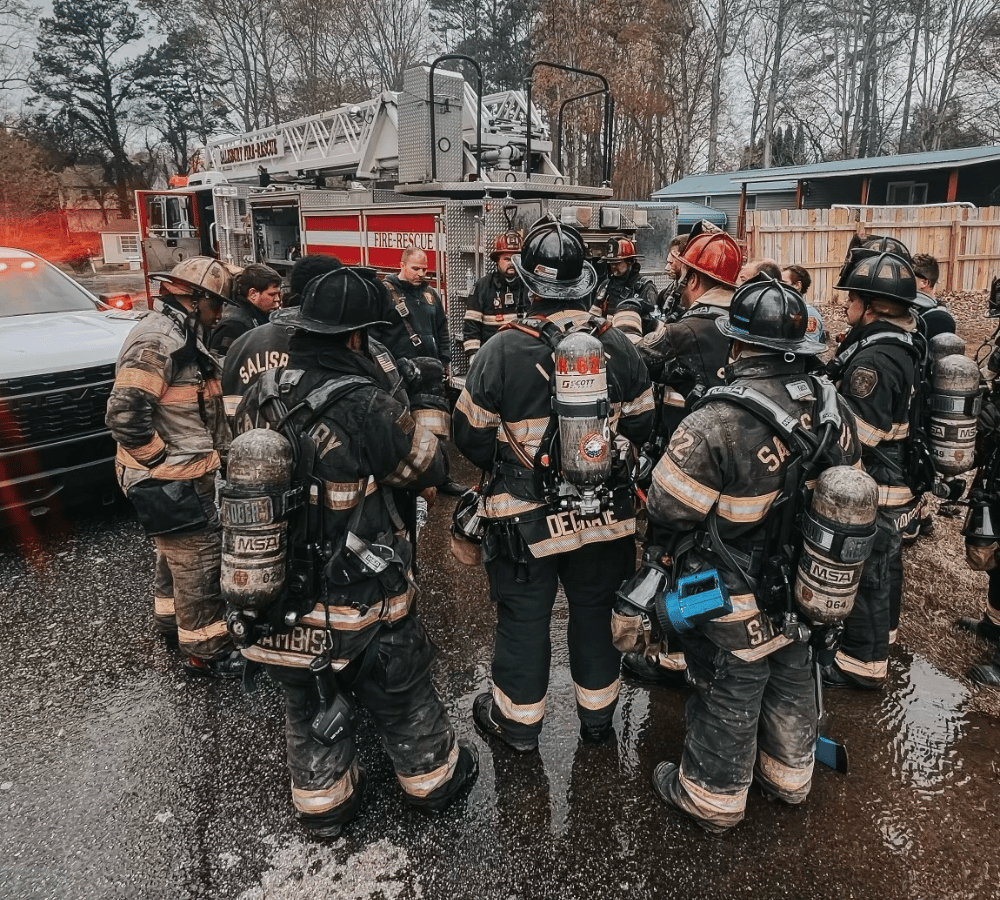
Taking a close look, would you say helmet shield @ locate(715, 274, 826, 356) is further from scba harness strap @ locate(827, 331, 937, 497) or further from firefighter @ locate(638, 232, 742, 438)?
firefighter @ locate(638, 232, 742, 438)

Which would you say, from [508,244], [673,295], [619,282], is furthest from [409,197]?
[673,295]

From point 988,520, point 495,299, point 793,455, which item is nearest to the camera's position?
point 793,455

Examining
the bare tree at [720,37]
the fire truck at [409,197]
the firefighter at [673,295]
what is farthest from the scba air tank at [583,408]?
the bare tree at [720,37]

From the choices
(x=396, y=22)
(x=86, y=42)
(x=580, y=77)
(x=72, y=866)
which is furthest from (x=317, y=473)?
(x=86, y=42)

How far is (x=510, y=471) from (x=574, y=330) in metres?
0.61

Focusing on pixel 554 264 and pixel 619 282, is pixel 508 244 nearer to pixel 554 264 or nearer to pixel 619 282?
pixel 619 282

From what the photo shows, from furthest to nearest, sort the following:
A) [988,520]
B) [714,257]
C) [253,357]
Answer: [714,257] < [988,520] < [253,357]

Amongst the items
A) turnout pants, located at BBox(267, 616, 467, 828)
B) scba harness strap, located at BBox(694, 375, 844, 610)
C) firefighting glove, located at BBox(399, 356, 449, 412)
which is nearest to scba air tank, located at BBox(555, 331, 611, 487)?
scba harness strap, located at BBox(694, 375, 844, 610)

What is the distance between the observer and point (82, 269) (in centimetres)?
2952

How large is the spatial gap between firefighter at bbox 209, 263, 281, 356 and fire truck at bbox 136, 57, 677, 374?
2.91 meters

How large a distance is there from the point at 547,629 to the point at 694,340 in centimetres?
160

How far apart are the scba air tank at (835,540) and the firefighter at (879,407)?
917 millimetres

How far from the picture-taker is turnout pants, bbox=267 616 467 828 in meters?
2.54

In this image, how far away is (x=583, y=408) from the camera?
252 cm
